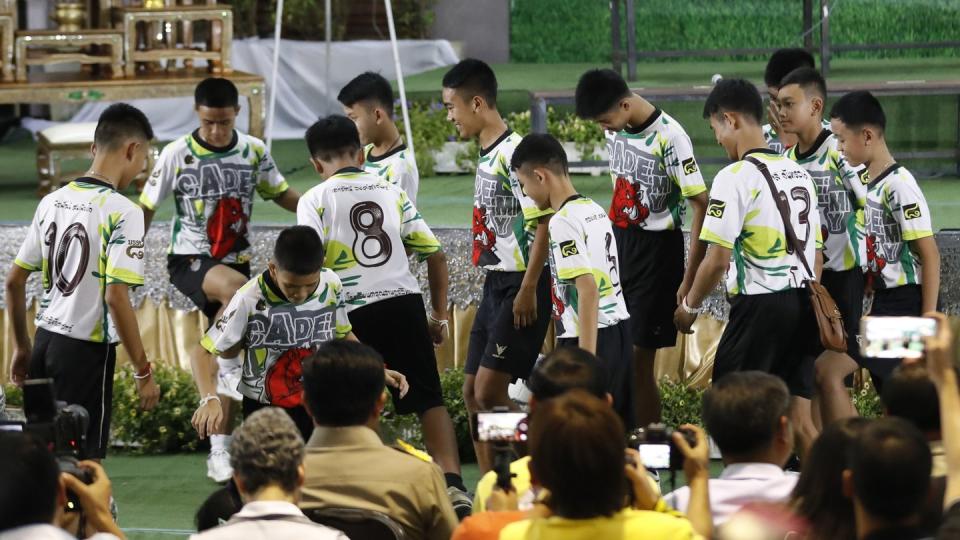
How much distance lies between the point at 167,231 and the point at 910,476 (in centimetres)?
465

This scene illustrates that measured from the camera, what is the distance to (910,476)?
276 centimetres

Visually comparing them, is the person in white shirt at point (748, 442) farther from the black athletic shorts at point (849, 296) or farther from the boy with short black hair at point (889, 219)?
the black athletic shorts at point (849, 296)

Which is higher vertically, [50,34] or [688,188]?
[50,34]

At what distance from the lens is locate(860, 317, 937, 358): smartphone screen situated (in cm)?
314

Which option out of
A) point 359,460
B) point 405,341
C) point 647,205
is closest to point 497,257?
point 405,341

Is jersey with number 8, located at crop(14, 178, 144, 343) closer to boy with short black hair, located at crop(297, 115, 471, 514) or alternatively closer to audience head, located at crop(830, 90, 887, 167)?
boy with short black hair, located at crop(297, 115, 471, 514)

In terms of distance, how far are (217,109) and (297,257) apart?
4.76 ft

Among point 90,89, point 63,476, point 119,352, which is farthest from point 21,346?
point 90,89

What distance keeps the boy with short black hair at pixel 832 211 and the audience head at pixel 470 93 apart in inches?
41.7

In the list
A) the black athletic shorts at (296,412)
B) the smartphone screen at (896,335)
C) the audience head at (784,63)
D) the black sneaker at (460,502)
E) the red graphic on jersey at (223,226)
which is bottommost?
the black sneaker at (460,502)

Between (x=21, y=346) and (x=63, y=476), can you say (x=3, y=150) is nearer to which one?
(x=21, y=346)

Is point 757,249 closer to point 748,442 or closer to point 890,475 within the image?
point 748,442

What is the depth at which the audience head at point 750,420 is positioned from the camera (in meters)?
3.17

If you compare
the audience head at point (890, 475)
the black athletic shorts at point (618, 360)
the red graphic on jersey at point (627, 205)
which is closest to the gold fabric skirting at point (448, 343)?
the red graphic on jersey at point (627, 205)
